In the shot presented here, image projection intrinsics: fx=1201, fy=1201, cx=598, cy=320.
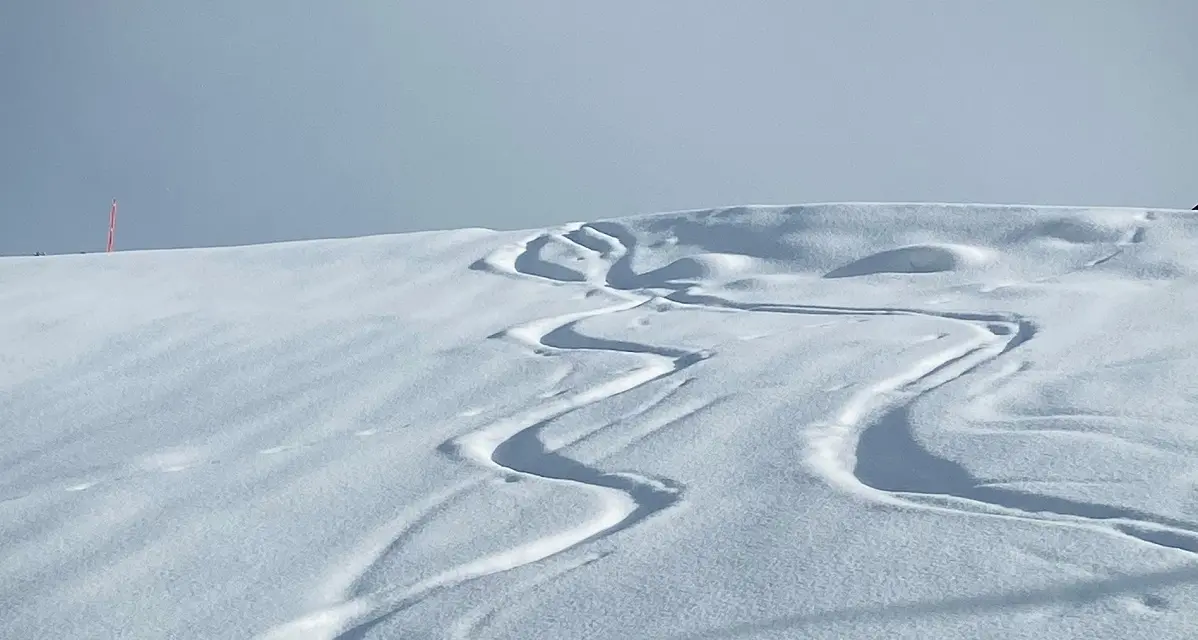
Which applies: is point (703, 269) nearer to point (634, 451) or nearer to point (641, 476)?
point (634, 451)

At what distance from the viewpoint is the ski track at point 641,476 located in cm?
129

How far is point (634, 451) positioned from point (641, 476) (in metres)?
0.12

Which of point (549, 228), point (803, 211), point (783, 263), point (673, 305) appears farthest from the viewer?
point (549, 228)

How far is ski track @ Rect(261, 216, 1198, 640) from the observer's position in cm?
129

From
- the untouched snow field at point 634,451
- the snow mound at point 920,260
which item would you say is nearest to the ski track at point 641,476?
the untouched snow field at point 634,451

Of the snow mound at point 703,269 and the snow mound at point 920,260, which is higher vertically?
the snow mound at point 920,260

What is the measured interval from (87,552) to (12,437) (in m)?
0.68

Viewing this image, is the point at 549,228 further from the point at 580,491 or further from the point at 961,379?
the point at 580,491

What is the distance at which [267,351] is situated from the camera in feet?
8.63

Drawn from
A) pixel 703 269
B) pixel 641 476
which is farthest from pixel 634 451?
pixel 703 269

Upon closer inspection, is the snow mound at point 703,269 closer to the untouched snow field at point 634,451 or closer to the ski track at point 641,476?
the untouched snow field at point 634,451

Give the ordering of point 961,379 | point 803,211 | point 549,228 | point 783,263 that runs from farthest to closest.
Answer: point 549,228
point 803,211
point 783,263
point 961,379

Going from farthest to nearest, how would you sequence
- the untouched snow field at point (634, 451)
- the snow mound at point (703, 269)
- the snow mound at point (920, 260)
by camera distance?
1. the snow mound at point (703, 269)
2. the snow mound at point (920, 260)
3. the untouched snow field at point (634, 451)

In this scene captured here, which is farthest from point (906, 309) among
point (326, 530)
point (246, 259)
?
point (246, 259)
